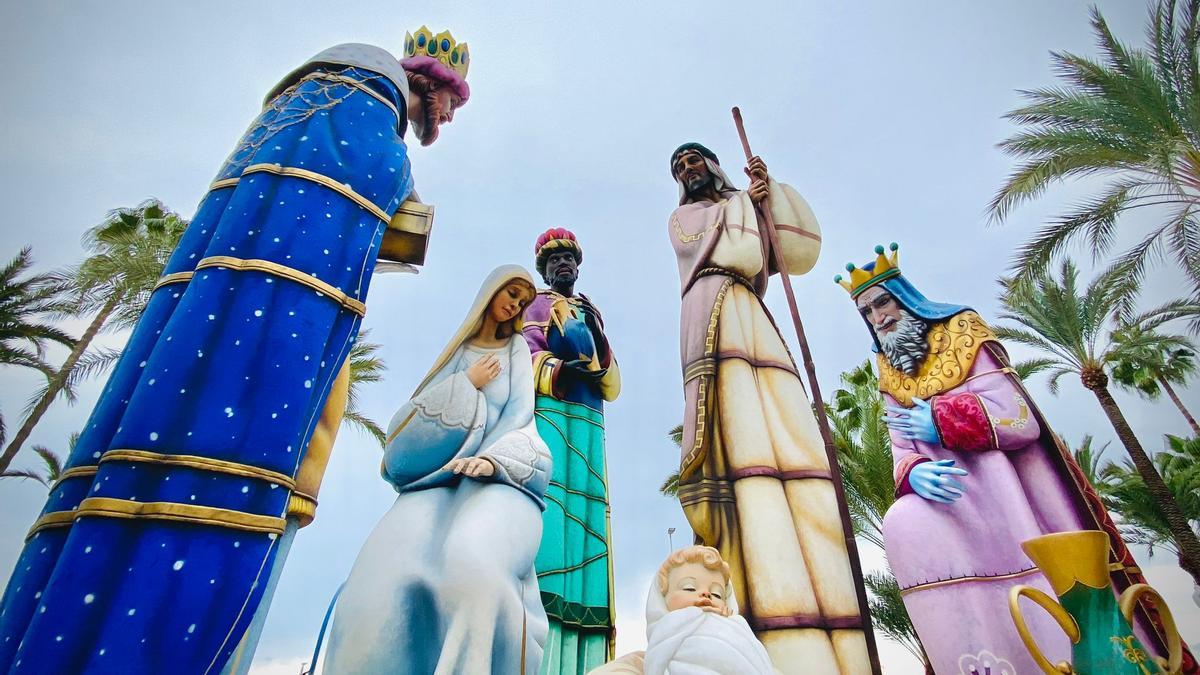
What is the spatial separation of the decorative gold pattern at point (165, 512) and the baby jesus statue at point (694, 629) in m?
1.33

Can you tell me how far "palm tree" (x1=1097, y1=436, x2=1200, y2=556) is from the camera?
1359 centimetres

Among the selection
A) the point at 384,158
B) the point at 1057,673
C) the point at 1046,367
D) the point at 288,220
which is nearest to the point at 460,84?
the point at 384,158

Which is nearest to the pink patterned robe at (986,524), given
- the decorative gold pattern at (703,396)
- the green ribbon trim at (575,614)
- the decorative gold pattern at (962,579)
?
the decorative gold pattern at (962,579)

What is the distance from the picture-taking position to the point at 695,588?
8.43 feet

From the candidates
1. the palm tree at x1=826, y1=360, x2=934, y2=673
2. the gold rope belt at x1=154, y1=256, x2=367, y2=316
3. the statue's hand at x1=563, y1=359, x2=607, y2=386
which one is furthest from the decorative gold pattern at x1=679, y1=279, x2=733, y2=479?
the palm tree at x1=826, y1=360, x2=934, y2=673

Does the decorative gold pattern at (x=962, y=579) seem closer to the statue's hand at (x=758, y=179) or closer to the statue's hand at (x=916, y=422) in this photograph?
the statue's hand at (x=916, y=422)

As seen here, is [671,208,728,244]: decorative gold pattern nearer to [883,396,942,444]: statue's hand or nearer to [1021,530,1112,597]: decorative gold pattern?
[883,396,942,444]: statue's hand

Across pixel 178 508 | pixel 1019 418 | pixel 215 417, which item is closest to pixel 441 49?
pixel 215 417

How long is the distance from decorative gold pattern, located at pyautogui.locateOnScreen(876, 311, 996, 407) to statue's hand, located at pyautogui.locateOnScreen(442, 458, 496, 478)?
3.14m

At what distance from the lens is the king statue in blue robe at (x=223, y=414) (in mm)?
1913

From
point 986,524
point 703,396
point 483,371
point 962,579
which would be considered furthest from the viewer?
point 703,396

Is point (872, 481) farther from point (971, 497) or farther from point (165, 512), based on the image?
point (165, 512)

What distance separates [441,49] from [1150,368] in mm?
17813

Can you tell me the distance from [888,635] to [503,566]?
1271 centimetres
